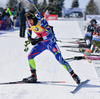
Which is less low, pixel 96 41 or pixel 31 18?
pixel 31 18

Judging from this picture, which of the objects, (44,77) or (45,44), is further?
(44,77)

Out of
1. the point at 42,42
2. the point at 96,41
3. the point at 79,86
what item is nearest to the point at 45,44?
the point at 42,42

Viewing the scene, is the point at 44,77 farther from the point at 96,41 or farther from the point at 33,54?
the point at 96,41

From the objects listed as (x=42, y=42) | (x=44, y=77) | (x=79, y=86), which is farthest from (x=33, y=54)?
(x=79, y=86)

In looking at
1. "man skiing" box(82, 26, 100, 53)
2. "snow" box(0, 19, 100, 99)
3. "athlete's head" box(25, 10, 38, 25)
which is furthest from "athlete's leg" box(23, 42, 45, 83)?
"man skiing" box(82, 26, 100, 53)

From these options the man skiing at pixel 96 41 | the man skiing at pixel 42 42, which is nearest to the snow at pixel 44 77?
the man skiing at pixel 42 42

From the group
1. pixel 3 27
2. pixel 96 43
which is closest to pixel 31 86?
pixel 96 43

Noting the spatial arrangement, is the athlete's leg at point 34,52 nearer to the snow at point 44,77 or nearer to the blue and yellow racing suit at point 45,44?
the blue and yellow racing suit at point 45,44

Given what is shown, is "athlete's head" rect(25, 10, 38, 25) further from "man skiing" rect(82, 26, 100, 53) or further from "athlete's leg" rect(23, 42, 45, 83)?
"man skiing" rect(82, 26, 100, 53)

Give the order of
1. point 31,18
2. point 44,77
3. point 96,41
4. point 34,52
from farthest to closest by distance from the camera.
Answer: point 96,41 → point 44,77 → point 34,52 → point 31,18

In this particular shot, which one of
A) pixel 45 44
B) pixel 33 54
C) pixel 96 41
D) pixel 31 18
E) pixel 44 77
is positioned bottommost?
pixel 44 77

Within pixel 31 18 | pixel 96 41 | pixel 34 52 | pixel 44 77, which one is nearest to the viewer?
pixel 31 18

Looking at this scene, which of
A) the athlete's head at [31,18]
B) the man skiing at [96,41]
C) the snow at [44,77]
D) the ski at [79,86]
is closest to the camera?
the snow at [44,77]

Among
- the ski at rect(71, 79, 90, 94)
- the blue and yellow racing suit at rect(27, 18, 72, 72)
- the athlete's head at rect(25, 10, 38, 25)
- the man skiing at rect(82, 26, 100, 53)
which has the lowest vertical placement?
the ski at rect(71, 79, 90, 94)
